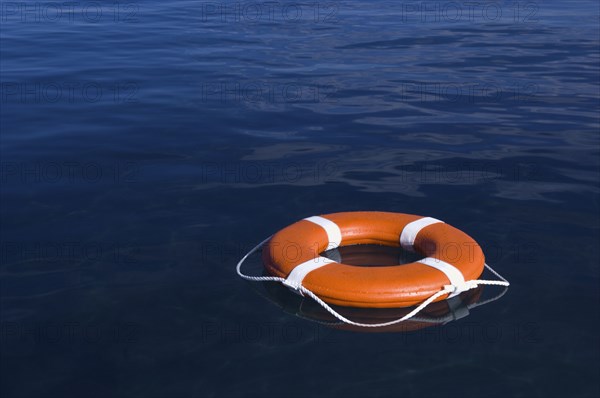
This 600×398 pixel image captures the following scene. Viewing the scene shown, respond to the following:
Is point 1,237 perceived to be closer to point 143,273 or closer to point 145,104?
point 143,273

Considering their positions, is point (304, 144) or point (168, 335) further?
point (304, 144)

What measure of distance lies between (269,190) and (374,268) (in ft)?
7.55

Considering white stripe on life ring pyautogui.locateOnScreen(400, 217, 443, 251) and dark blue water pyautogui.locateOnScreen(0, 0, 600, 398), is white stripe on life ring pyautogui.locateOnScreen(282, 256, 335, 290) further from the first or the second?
white stripe on life ring pyautogui.locateOnScreen(400, 217, 443, 251)

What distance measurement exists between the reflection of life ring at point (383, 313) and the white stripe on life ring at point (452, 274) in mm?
138

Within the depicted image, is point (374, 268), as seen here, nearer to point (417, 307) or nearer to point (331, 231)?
point (417, 307)

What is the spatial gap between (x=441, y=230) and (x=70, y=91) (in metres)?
6.24

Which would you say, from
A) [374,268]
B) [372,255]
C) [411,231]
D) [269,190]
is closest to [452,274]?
[374,268]

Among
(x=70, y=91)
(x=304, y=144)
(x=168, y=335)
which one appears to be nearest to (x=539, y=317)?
(x=168, y=335)

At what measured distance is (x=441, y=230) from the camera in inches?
228

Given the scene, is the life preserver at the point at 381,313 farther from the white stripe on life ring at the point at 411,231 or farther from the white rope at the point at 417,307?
the white stripe on life ring at the point at 411,231

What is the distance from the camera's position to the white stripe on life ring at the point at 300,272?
17.4 ft

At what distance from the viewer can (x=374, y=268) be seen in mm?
5277

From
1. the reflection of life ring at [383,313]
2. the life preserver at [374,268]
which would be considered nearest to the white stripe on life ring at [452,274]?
the life preserver at [374,268]

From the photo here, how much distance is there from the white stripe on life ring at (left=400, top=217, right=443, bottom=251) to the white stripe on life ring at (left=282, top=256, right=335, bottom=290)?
2.61ft
